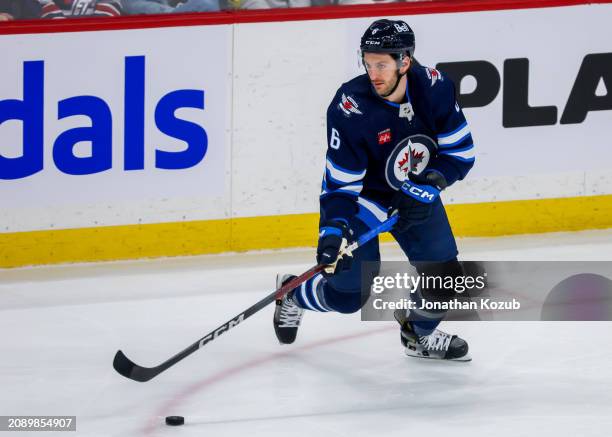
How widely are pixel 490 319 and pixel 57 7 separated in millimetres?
2327

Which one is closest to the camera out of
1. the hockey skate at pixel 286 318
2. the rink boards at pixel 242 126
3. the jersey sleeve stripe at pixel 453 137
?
the jersey sleeve stripe at pixel 453 137

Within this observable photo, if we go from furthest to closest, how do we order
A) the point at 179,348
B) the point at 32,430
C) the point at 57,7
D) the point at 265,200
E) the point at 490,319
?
the point at 265,200, the point at 57,7, the point at 490,319, the point at 179,348, the point at 32,430

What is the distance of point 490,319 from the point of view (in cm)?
533

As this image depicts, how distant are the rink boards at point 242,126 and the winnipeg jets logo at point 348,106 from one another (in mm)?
1770

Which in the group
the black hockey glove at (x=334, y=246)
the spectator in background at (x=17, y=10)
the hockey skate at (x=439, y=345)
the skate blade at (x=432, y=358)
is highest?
the spectator in background at (x=17, y=10)

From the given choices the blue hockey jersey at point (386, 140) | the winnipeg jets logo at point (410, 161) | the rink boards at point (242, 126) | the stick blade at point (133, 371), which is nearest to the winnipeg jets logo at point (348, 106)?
the blue hockey jersey at point (386, 140)

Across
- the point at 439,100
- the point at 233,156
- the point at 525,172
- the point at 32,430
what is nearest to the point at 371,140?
the point at 439,100

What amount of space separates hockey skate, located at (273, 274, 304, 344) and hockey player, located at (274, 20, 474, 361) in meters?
0.27

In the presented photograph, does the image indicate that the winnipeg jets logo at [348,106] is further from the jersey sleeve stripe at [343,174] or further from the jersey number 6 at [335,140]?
the jersey sleeve stripe at [343,174]

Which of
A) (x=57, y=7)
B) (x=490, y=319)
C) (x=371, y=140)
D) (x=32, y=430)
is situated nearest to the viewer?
(x=32, y=430)

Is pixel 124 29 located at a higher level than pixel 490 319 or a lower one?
higher

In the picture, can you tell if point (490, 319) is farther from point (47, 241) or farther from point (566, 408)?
point (47, 241)

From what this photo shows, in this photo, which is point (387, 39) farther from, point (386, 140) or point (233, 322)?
point (233, 322)

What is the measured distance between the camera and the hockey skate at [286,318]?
4.96 m
